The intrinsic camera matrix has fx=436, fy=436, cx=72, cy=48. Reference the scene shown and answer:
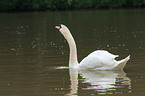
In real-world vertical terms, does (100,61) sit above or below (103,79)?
above

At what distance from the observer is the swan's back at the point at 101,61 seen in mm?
14714

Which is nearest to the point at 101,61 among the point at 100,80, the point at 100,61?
the point at 100,61


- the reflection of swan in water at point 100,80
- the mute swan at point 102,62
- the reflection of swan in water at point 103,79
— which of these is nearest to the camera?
the reflection of swan in water at point 100,80

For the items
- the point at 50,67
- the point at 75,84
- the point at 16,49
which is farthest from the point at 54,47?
the point at 75,84

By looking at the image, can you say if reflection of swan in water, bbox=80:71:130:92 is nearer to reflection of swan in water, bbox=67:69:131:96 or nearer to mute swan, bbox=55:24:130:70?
reflection of swan in water, bbox=67:69:131:96

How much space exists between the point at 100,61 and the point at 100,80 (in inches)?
49.9

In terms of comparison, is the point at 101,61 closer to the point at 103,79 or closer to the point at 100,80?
the point at 103,79

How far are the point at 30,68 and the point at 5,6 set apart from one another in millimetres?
77250

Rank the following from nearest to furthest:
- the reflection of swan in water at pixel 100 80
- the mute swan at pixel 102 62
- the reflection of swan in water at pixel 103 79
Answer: the reflection of swan in water at pixel 100 80 → the reflection of swan in water at pixel 103 79 → the mute swan at pixel 102 62

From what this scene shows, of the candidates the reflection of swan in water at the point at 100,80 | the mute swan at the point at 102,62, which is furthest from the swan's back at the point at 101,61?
the reflection of swan in water at the point at 100,80

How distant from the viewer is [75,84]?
43.4ft

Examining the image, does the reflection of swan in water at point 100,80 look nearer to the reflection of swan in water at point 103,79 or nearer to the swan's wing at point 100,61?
the reflection of swan in water at point 103,79

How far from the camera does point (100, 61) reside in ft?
48.7

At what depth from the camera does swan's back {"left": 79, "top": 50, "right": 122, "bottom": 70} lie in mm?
14714
